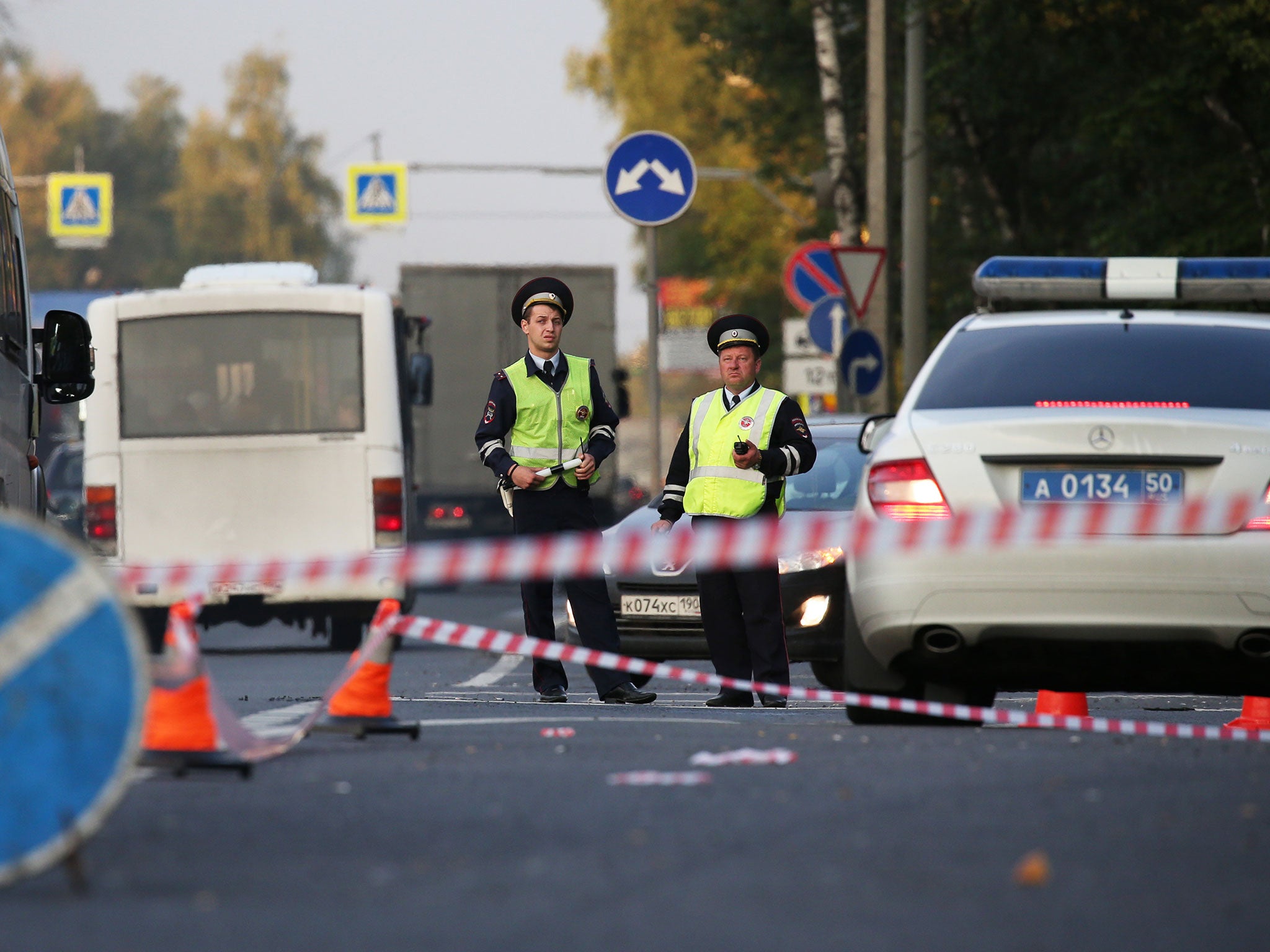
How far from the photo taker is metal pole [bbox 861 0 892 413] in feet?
79.3

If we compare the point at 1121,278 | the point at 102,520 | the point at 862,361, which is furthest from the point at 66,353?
the point at 862,361

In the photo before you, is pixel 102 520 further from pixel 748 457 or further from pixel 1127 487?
pixel 1127 487

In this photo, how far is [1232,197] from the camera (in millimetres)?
24188

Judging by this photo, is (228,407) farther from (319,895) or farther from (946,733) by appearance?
(319,895)

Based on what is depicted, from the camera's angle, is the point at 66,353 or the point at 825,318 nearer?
the point at 66,353

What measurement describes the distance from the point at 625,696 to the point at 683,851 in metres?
5.57

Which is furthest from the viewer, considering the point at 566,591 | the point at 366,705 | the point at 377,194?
the point at 377,194

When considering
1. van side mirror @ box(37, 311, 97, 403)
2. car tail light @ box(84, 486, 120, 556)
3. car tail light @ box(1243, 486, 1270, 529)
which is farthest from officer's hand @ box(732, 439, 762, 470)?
car tail light @ box(84, 486, 120, 556)

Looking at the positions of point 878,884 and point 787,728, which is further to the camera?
point 787,728

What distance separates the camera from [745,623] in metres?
10.9

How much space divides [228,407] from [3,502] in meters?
6.60

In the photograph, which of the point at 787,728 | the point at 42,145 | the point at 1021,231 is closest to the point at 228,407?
the point at 787,728

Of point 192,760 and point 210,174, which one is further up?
point 210,174

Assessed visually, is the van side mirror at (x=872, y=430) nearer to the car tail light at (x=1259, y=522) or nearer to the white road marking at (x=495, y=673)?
the car tail light at (x=1259, y=522)
